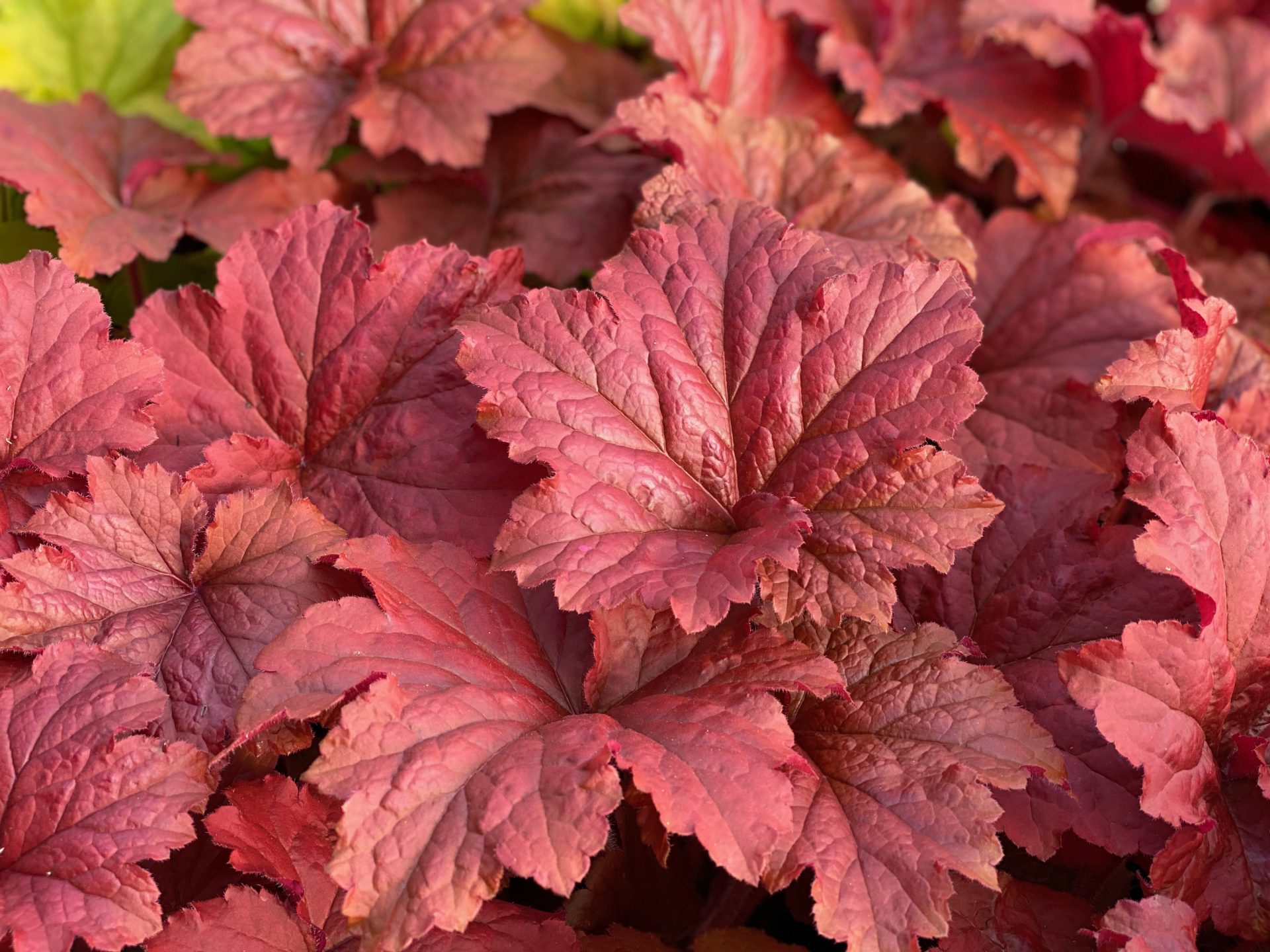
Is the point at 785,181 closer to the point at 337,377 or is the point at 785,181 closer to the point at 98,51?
the point at 337,377

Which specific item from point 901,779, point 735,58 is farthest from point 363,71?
point 901,779

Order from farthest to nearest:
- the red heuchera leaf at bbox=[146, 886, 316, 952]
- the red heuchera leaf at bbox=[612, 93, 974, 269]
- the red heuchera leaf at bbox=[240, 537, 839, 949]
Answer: the red heuchera leaf at bbox=[612, 93, 974, 269] → the red heuchera leaf at bbox=[146, 886, 316, 952] → the red heuchera leaf at bbox=[240, 537, 839, 949]

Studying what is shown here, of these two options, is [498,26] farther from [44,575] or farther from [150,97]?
[44,575]

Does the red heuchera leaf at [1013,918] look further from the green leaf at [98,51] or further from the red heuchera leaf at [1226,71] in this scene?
the green leaf at [98,51]

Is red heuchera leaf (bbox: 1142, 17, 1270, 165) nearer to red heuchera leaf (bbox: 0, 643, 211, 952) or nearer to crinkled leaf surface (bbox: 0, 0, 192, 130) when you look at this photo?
crinkled leaf surface (bbox: 0, 0, 192, 130)

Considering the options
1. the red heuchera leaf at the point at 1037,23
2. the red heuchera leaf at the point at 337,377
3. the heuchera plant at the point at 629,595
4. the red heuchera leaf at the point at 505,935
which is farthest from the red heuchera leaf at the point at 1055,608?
the red heuchera leaf at the point at 1037,23

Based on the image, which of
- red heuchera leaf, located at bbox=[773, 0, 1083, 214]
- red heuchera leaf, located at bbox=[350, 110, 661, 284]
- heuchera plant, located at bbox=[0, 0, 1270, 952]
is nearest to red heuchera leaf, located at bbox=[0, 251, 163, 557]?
heuchera plant, located at bbox=[0, 0, 1270, 952]

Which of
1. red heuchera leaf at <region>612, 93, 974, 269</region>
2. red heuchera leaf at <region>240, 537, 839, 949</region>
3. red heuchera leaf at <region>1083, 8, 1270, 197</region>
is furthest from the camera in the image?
red heuchera leaf at <region>1083, 8, 1270, 197</region>
